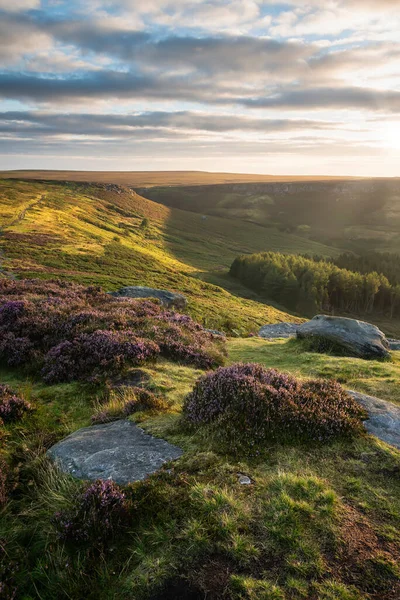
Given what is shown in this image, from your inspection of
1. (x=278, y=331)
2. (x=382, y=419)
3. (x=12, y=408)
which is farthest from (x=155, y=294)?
(x=382, y=419)

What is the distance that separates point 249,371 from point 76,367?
6.41 m

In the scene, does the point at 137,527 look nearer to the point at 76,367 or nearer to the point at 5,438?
the point at 5,438

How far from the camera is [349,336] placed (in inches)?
853

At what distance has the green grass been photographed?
1228 cm

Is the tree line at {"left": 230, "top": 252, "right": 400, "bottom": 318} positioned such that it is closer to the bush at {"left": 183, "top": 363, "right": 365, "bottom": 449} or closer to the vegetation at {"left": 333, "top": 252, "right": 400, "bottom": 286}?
the vegetation at {"left": 333, "top": 252, "right": 400, "bottom": 286}

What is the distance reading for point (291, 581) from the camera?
406 cm

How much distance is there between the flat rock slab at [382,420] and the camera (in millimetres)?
7641

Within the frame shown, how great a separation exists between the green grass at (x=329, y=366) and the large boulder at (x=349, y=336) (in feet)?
3.16

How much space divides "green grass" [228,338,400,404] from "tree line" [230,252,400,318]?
86.0 m

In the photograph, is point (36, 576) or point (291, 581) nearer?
point (291, 581)

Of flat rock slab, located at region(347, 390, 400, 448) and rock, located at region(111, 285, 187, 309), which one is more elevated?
flat rock slab, located at region(347, 390, 400, 448)

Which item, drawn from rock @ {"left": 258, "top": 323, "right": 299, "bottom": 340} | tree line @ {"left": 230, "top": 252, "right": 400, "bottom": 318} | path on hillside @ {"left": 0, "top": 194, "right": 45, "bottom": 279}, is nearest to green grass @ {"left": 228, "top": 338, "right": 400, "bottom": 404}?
rock @ {"left": 258, "top": 323, "right": 299, "bottom": 340}

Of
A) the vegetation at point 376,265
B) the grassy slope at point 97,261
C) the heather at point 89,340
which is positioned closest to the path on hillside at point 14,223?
the grassy slope at point 97,261

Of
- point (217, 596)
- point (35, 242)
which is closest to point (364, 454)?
point (217, 596)
